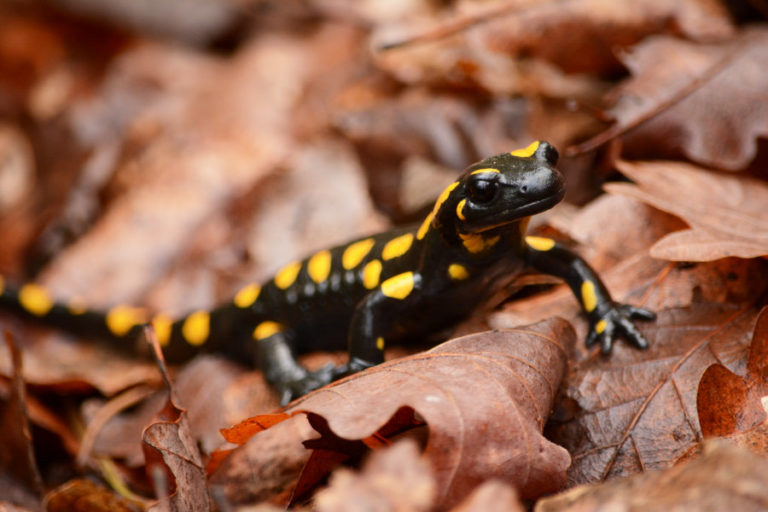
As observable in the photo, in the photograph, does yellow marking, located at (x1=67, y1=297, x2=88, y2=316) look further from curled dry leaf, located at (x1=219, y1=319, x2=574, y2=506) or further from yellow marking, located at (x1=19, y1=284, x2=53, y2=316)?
curled dry leaf, located at (x1=219, y1=319, x2=574, y2=506)

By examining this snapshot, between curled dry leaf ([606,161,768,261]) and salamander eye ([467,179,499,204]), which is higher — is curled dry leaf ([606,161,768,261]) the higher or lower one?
the lower one

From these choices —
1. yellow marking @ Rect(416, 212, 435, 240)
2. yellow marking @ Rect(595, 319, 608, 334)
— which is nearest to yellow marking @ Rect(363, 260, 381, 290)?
yellow marking @ Rect(416, 212, 435, 240)

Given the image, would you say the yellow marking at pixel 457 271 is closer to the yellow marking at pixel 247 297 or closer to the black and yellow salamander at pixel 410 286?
the black and yellow salamander at pixel 410 286

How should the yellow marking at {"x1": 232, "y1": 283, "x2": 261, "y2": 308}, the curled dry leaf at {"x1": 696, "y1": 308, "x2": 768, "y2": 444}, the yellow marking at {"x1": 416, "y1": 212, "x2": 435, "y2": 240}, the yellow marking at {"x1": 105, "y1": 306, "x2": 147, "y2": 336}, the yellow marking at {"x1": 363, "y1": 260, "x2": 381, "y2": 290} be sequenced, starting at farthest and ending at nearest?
the yellow marking at {"x1": 105, "y1": 306, "x2": 147, "y2": 336} < the yellow marking at {"x1": 232, "y1": 283, "x2": 261, "y2": 308} < the yellow marking at {"x1": 363, "y1": 260, "x2": 381, "y2": 290} < the yellow marking at {"x1": 416, "y1": 212, "x2": 435, "y2": 240} < the curled dry leaf at {"x1": 696, "y1": 308, "x2": 768, "y2": 444}

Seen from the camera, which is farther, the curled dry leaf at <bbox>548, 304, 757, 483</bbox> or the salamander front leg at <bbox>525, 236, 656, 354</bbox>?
the salamander front leg at <bbox>525, 236, 656, 354</bbox>

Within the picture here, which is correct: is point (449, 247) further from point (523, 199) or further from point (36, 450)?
point (36, 450)

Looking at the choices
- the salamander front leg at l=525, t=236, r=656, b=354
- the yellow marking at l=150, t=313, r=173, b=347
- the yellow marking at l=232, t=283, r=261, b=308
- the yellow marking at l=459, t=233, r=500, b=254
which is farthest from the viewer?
the yellow marking at l=150, t=313, r=173, b=347

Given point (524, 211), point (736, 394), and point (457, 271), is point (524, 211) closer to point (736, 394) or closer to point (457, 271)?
point (457, 271)
